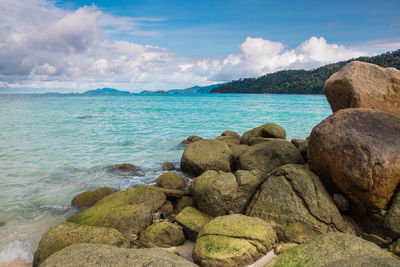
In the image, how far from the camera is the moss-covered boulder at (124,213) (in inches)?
222

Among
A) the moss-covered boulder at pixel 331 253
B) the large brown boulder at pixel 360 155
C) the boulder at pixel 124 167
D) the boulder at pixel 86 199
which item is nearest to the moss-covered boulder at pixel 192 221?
the moss-covered boulder at pixel 331 253

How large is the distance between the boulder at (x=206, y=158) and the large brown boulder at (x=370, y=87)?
3936mm

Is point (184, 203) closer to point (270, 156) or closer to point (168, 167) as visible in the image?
point (270, 156)

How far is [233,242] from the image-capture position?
4.44 m

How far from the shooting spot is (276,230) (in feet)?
17.2

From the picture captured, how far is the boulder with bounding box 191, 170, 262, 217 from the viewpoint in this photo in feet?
19.7

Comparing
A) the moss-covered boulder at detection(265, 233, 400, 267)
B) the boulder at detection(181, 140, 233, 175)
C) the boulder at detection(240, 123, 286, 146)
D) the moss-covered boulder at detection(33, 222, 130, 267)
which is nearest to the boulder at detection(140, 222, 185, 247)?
the moss-covered boulder at detection(33, 222, 130, 267)

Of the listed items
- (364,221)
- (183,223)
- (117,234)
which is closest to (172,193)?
(183,223)

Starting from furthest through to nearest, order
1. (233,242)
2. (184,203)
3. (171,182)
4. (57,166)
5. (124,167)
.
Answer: (57,166) < (124,167) < (171,182) < (184,203) < (233,242)

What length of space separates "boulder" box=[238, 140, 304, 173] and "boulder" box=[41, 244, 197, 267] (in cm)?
453

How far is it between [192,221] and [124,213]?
4.85 ft

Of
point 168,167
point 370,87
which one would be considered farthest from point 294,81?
point 370,87

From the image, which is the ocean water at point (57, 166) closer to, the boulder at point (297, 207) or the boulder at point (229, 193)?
the boulder at point (229, 193)

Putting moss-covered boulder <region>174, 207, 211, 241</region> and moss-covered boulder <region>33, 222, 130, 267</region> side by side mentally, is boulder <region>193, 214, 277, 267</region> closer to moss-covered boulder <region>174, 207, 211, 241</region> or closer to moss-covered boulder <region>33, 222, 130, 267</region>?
moss-covered boulder <region>174, 207, 211, 241</region>
